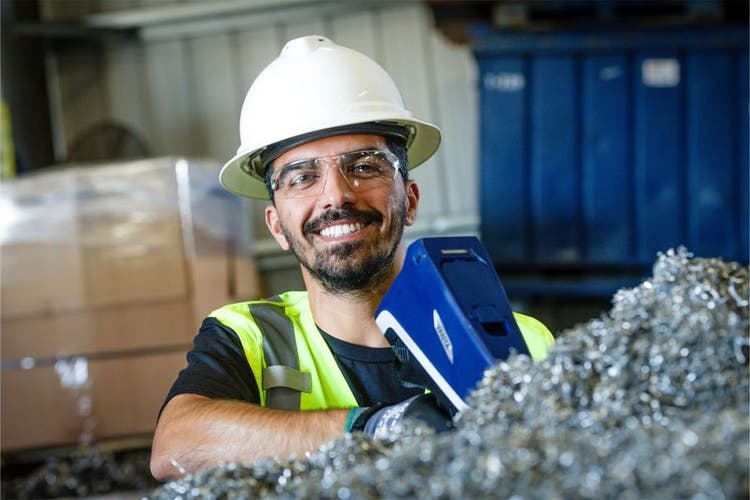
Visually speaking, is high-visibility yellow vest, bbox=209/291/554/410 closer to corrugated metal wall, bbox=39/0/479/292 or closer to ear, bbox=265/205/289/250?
ear, bbox=265/205/289/250

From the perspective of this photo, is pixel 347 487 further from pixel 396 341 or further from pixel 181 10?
pixel 181 10

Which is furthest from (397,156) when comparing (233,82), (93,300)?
(233,82)

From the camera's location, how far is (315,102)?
1897 millimetres

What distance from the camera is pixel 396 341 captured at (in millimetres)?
1654

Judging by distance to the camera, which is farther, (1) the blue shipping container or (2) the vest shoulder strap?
(1) the blue shipping container

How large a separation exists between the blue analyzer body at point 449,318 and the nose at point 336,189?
0.25 metres

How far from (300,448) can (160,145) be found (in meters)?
4.45

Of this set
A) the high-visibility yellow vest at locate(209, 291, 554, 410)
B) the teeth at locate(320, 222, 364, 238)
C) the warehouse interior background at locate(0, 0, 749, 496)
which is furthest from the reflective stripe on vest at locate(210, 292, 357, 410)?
the warehouse interior background at locate(0, 0, 749, 496)

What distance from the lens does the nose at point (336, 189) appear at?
182 cm

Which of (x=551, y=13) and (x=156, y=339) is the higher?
(x=551, y=13)

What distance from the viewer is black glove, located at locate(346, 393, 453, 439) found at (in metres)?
1.34

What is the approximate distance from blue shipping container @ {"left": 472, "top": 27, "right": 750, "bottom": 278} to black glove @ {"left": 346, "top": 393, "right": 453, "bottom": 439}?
301cm

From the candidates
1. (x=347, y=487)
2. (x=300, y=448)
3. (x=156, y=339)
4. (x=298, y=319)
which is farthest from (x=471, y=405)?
(x=156, y=339)

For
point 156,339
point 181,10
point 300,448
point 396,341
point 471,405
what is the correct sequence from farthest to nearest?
point 181,10 → point 156,339 → point 396,341 → point 300,448 → point 471,405
